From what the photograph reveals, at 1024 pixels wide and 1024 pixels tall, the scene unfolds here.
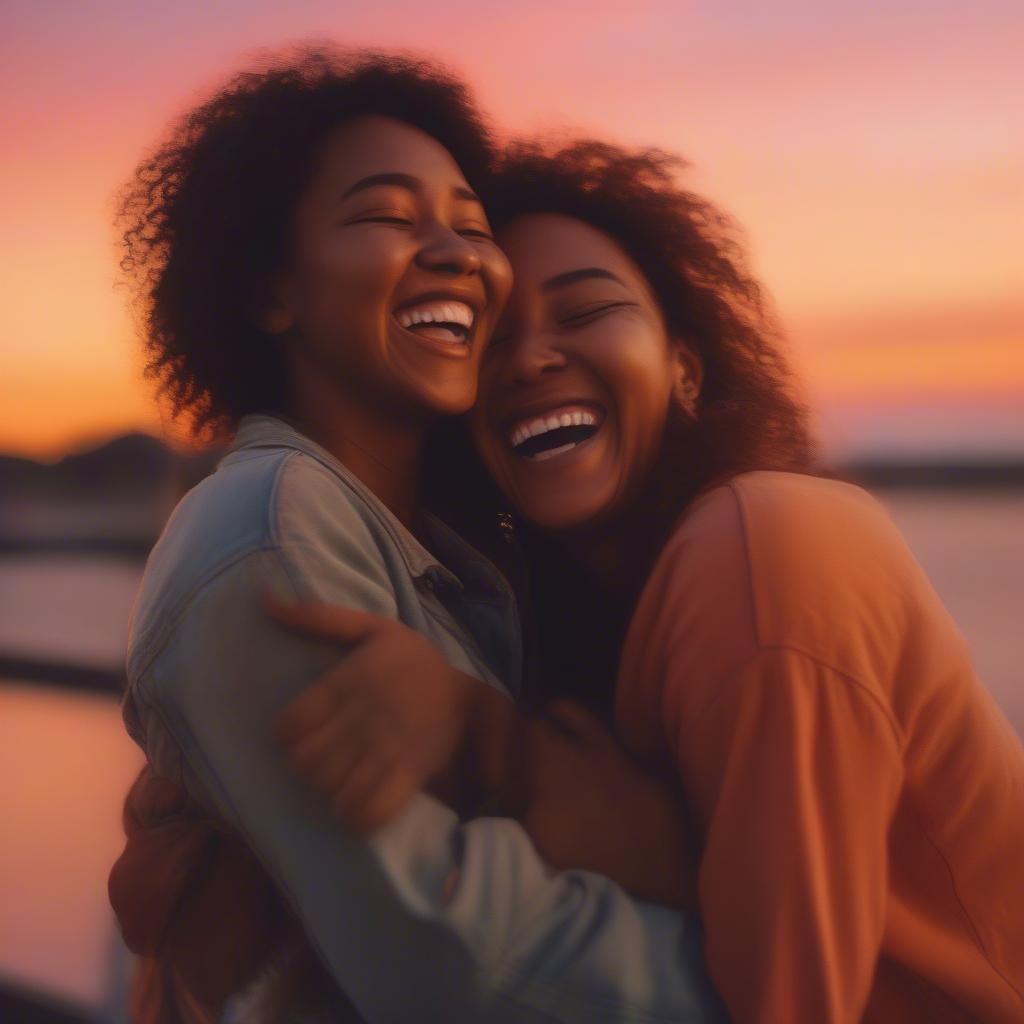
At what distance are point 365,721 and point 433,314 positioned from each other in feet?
1.95

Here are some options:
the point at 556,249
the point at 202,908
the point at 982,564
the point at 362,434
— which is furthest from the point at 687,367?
the point at 982,564

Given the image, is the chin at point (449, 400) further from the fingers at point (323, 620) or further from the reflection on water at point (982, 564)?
the reflection on water at point (982, 564)

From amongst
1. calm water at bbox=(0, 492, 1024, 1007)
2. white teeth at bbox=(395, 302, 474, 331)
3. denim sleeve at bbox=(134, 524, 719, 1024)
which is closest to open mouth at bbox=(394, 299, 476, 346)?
white teeth at bbox=(395, 302, 474, 331)

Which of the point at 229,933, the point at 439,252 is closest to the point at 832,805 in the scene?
the point at 229,933

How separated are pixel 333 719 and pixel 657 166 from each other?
1059mm

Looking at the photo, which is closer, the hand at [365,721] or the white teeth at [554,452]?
the hand at [365,721]

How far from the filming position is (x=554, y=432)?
1.62m

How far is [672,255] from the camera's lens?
5.66 ft

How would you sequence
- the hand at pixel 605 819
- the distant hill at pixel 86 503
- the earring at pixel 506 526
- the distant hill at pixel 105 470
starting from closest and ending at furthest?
1. the hand at pixel 605 819
2. the earring at pixel 506 526
3. the distant hill at pixel 105 470
4. the distant hill at pixel 86 503

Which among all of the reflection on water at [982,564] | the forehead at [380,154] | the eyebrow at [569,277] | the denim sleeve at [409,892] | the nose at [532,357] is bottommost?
the reflection on water at [982,564]

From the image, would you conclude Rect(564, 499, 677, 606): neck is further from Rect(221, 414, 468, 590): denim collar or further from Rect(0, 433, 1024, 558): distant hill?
Rect(0, 433, 1024, 558): distant hill

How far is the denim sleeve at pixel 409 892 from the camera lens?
1.10 meters

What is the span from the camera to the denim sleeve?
1.10 meters

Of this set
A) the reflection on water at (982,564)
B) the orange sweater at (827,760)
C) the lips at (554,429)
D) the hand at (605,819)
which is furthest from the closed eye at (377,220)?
the reflection on water at (982,564)
